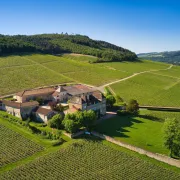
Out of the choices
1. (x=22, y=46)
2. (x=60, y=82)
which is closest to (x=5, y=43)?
(x=22, y=46)

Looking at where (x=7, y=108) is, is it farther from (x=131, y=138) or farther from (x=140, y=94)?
(x=140, y=94)

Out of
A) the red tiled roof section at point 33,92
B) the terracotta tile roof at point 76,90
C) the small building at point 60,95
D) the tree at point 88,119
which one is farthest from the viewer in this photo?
the terracotta tile roof at point 76,90

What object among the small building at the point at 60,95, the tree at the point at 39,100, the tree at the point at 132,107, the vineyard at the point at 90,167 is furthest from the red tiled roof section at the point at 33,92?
the vineyard at the point at 90,167

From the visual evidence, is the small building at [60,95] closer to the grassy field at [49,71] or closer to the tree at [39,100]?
the tree at [39,100]

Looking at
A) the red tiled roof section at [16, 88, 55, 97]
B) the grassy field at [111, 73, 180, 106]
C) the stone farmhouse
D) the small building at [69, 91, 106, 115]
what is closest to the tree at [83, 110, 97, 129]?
the stone farmhouse

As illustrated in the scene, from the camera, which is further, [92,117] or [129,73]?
[129,73]

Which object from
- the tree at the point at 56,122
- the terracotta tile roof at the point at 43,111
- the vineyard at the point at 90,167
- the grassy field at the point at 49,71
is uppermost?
the grassy field at the point at 49,71
